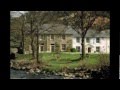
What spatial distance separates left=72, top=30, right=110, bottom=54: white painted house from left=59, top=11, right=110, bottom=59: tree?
0.07 metres

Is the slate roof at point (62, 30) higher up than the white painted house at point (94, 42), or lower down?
higher up

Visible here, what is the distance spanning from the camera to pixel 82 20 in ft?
19.5

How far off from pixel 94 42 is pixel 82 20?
42cm

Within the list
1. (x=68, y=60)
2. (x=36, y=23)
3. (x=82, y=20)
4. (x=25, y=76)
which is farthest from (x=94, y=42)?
(x=25, y=76)

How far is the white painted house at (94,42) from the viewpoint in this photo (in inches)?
230

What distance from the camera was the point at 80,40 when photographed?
19.4 feet

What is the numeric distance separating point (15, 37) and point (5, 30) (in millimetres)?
208

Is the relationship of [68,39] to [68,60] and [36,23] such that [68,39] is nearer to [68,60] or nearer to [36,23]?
[68,60]

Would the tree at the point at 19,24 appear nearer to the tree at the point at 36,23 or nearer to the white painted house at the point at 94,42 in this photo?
the tree at the point at 36,23

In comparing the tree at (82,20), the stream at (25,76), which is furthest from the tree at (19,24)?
the tree at (82,20)

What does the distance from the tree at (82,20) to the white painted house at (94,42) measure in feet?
0.22
